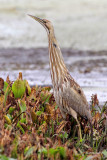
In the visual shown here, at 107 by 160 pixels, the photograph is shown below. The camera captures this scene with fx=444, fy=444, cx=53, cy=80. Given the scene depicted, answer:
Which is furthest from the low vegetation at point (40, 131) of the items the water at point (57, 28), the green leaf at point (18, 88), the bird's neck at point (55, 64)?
the water at point (57, 28)

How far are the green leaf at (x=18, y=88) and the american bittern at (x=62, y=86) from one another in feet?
2.66

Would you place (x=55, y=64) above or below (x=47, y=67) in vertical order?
below

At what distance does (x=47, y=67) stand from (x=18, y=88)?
26.4ft

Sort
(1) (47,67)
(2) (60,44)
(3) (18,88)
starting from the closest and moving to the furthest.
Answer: (3) (18,88) < (1) (47,67) < (2) (60,44)

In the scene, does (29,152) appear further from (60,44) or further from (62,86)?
(60,44)

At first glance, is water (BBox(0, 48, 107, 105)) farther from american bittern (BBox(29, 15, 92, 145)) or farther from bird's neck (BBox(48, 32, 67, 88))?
bird's neck (BBox(48, 32, 67, 88))

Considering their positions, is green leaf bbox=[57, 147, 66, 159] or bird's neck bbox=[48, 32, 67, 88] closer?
green leaf bbox=[57, 147, 66, 159]

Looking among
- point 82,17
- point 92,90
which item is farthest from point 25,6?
point 92,90

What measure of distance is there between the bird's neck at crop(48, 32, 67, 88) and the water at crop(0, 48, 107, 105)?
2496mm

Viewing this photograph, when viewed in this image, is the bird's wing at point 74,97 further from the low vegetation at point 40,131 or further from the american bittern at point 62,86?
the low vegetation at point 40,131

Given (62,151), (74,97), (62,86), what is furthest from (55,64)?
(62,151)

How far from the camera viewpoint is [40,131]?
5160 mm

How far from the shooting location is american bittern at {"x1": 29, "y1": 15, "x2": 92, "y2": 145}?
17.1 feet

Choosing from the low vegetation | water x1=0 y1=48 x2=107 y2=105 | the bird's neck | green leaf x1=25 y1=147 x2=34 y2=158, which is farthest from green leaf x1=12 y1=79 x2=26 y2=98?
water x1=0 y1=48 x2=107 y2=105
